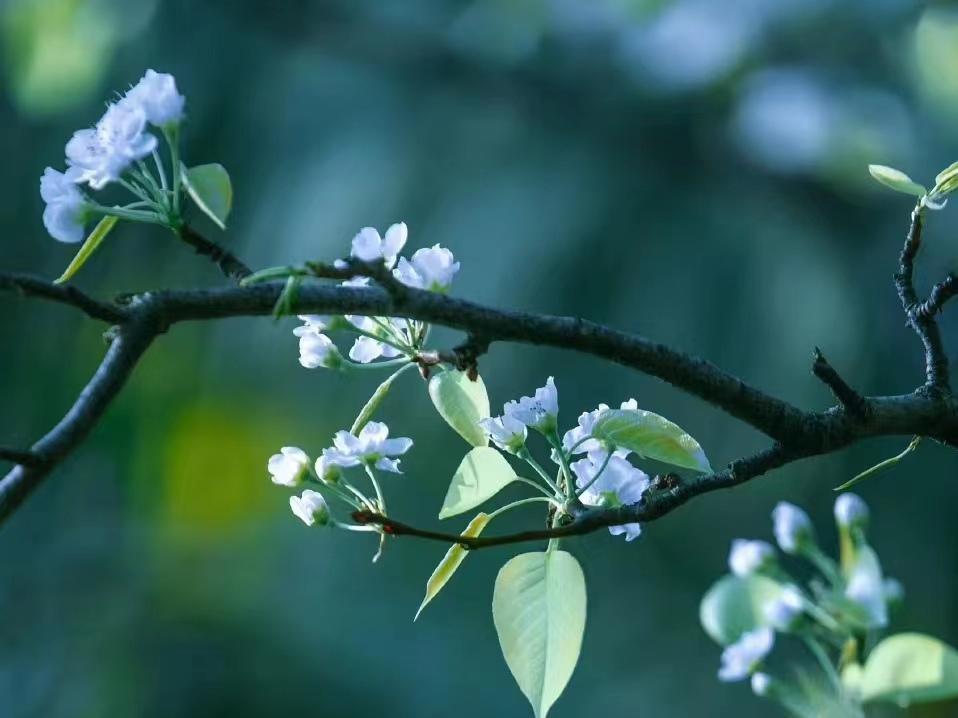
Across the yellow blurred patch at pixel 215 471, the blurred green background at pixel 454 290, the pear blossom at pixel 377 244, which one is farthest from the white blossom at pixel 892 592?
the yellow blurred patch at pixel 215 471

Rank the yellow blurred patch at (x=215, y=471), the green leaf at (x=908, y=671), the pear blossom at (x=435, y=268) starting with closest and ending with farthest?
the green leaf at (x=908, y=671), the pear blossom at (x=435, y=268), the yellow blurred patch at (x=215, y=471)

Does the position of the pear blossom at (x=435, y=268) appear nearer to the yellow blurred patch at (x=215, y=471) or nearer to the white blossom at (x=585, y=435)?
the white blossom at (x=585, y=435)

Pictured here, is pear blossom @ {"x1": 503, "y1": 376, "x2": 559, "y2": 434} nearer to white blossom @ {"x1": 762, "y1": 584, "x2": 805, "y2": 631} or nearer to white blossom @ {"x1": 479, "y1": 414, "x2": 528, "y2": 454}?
white blossom @ {"x1": 479, "y1": 414, "x2": 528, "y2": 454}

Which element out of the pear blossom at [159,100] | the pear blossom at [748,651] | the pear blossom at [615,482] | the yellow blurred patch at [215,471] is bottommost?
the yellow blurred patch at [215,471]

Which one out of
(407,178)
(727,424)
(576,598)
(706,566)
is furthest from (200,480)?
(576,598)

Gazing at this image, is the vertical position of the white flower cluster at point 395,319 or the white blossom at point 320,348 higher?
the white flower cluster at point 395,319

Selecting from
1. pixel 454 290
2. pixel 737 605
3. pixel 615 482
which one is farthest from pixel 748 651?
pixel 454 290

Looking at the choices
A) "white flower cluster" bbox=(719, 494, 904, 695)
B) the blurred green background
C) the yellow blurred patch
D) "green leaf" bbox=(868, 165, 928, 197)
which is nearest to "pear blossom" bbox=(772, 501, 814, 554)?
"white flower cluster" bbox=(719, 494, 904, 695)

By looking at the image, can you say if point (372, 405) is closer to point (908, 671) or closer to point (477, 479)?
point (477, 479)
